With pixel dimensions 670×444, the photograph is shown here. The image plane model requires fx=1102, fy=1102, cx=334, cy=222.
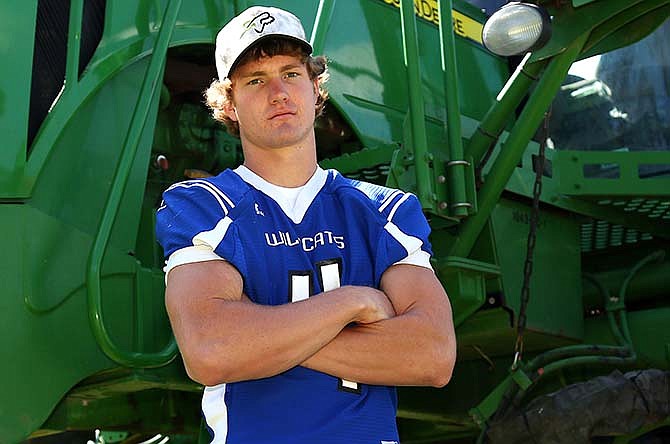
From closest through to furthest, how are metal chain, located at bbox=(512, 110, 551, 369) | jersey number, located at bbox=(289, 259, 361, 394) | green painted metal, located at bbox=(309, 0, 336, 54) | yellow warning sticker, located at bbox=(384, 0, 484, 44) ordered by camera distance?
1. jersey number, located at bbox=(289, 259, 361, 394)
2. green painted metal, located at bbox=(309, 0, 336, 54)
3. metal chain, located at bbox=(512, 110, 551, 369)
4. yellow warning sticker, located at bbox=(384, 0, 484, 44)

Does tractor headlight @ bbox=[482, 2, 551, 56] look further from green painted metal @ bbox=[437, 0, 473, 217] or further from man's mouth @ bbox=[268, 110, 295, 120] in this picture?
man's mouth @ bbox=[268, 110, 295, 120]

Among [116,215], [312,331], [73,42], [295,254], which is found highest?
[73,42]

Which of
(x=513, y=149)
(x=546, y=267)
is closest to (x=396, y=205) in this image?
(x=513, y=149)

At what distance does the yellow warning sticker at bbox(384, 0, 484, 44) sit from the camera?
5105 mm

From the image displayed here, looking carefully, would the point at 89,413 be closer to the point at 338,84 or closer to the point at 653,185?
the point at 338,84

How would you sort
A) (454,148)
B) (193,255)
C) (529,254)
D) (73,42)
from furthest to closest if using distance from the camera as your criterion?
(529,254) < (454,148) < (73,42) < (193,255)

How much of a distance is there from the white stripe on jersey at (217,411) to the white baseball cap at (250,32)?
1.92ft

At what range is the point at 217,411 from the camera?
1.82 metres

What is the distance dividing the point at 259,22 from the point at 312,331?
1.96 feet

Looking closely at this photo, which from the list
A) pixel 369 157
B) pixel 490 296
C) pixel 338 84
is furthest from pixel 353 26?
pixel 490 296

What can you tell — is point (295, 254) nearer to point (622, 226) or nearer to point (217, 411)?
point (217, 411)

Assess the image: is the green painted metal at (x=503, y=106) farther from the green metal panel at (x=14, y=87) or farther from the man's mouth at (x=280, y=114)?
the man's mouth at (x=280, y=114)

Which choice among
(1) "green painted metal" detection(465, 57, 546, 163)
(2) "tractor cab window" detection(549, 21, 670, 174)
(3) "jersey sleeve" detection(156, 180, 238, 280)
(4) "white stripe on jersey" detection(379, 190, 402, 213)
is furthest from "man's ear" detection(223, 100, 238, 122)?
(2) "tractor cab window" detection(549, 21, 670, 174)

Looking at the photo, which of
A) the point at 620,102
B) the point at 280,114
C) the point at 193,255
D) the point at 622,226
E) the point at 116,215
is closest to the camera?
the point at 193,255
